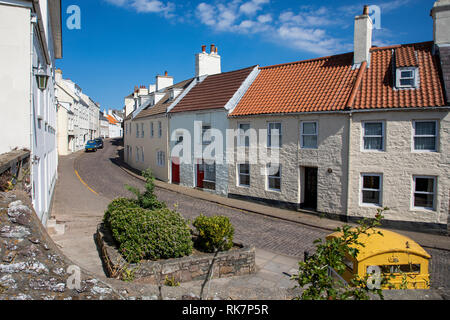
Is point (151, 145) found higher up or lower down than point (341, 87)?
lower down

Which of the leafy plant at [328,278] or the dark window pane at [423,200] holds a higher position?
the leafy plant at [328,278]

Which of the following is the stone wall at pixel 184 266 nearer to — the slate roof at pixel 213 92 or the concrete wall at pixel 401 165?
the concrete wall at pixel 401 165

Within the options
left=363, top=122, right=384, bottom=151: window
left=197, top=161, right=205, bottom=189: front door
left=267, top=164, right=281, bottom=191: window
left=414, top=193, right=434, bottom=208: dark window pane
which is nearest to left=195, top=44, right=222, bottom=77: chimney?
left=197, top=161, right=205, bottom=189: front door

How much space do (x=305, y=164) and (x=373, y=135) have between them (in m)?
3.79

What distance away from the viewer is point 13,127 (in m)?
7.46

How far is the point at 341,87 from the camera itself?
17719 millimetres

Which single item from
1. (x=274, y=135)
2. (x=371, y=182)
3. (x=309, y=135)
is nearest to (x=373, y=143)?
(x=371, y=182)

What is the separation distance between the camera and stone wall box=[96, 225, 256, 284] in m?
8.16

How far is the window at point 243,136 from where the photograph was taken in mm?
20844

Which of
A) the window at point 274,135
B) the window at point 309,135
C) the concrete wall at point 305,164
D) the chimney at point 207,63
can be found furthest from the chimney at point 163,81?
the window at point 309,135

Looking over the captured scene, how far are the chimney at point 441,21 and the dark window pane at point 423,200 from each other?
771cm

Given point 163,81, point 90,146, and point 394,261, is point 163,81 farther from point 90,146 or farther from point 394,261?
point 394,261

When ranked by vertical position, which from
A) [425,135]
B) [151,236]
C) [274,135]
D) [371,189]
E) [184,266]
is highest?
[274,135]
